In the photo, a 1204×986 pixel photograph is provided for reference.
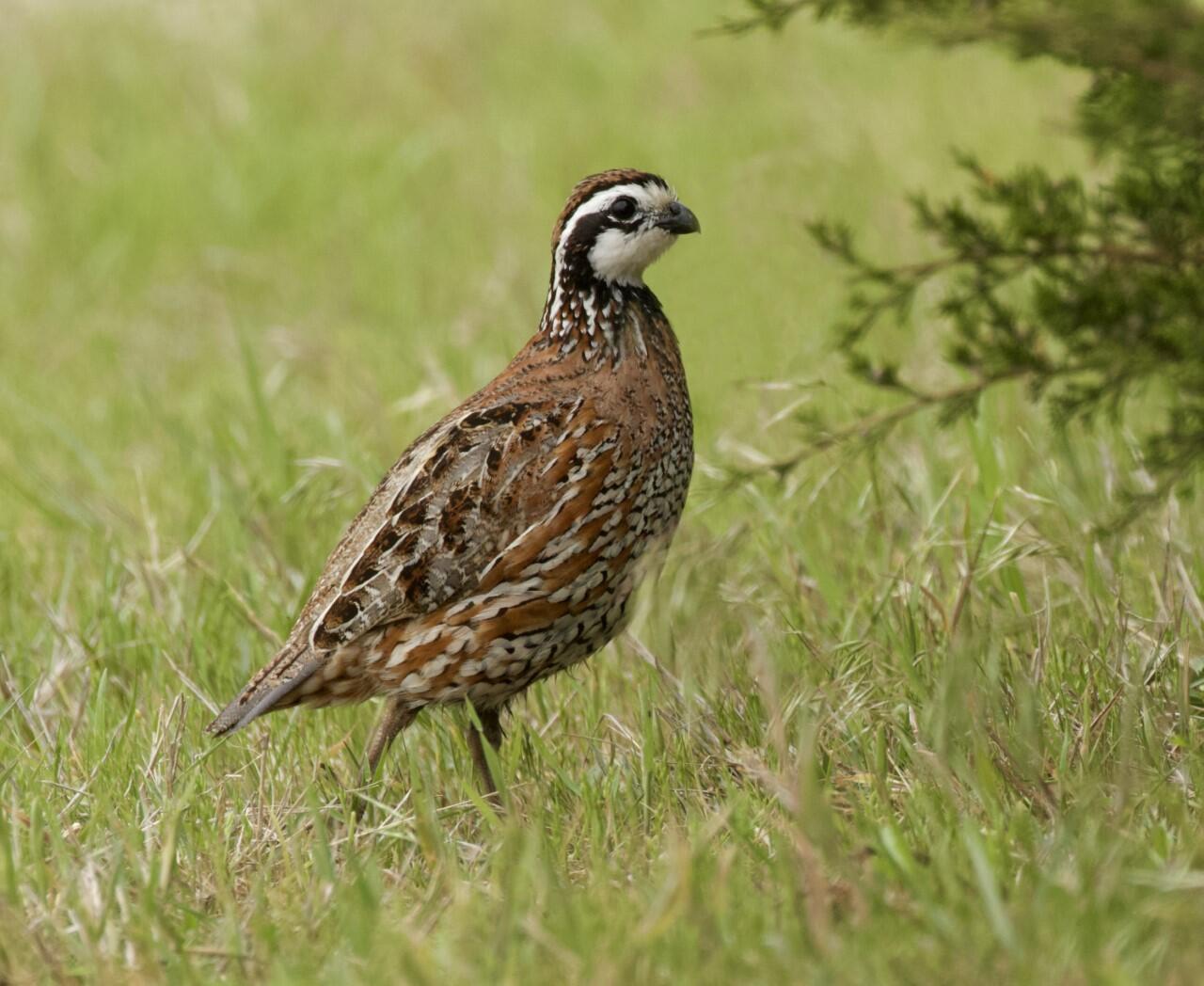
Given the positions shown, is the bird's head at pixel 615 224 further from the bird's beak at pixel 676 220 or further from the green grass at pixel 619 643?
the green grass at pixel 619 643

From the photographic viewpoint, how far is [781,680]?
15.1 ft

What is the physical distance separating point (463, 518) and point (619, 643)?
0.89m

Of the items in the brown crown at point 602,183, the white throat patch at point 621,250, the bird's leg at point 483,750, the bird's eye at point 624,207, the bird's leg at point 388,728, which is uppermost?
the brown crown at point 602,183

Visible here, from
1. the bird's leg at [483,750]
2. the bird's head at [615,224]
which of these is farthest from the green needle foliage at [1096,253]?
the bird's leg at [483,750]

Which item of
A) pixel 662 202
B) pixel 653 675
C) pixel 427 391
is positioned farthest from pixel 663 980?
pixel 427 391

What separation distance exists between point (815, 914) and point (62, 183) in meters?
9.78

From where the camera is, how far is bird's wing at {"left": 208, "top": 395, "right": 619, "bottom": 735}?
449cm

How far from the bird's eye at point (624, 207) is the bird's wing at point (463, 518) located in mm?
511

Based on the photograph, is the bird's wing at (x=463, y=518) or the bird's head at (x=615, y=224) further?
the bird's head at (x=615, y=224)

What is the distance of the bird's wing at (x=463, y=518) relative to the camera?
14.7ft

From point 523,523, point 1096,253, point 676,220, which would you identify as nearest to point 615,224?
point 676,220

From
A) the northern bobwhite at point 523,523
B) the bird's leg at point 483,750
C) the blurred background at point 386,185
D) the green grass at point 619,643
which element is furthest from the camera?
the blurred background at point 386,185

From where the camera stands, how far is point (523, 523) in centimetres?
451

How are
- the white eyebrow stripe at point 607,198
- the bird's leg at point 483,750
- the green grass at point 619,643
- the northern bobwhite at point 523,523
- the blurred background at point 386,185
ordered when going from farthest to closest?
the blurred background at point 386,185
the white eyebrow stripe at point 607,198
the bird's leg at point 483,750
the northern bobwhite at point 523,523
the green grass at point 619,643
